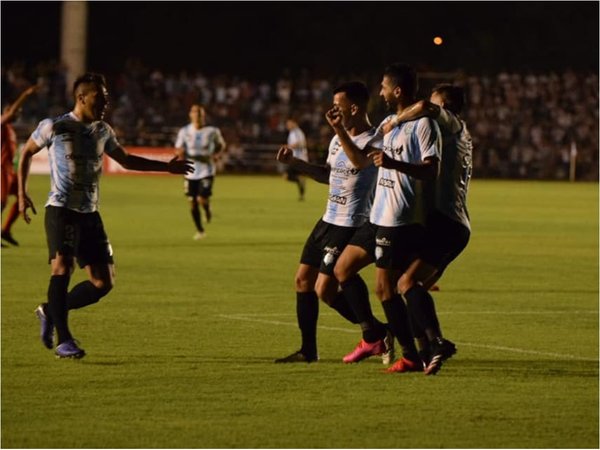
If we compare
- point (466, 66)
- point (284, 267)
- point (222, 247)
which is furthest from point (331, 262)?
point (466, 66)

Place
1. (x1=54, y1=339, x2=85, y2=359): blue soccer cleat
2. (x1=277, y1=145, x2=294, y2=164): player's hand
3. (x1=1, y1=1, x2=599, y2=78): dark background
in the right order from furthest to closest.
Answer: (x1=1, y1=1, x2=599, y2=78): dark background → (x1=54, y1=339, x2=85, y2=359): blue soccer cleat → (x1=277, y1=145, x2=294, y2=164): player's hand

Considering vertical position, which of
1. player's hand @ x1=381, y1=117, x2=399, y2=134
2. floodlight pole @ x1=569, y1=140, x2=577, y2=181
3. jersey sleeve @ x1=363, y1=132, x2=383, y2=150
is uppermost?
player's hand @ x1=381, y1=117, x2=399, y2=134

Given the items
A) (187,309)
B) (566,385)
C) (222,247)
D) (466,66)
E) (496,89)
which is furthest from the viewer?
(466,66)

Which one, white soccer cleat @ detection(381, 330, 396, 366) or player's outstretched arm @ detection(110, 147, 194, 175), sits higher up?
player's outstretched arm @ detection(110, 147, 194, 175)

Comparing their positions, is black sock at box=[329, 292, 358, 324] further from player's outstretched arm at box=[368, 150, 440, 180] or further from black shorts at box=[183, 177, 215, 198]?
black shorts at box=[183, 177, 215, 198]

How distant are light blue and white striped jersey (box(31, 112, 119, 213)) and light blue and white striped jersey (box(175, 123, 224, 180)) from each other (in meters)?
14.4

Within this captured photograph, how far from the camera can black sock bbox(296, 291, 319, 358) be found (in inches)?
461

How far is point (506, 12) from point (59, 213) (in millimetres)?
55108

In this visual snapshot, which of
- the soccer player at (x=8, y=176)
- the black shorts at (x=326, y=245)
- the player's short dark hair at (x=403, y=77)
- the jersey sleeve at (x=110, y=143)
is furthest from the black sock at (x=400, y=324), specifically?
the soccer player at (x=8, y=176)

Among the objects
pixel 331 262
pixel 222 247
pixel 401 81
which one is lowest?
pixel 222 247

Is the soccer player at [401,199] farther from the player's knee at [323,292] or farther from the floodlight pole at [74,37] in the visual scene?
the floodlight pole at [74,37]

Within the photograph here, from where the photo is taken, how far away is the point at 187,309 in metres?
15.3

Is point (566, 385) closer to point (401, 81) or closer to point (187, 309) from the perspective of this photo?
point (401, 81)

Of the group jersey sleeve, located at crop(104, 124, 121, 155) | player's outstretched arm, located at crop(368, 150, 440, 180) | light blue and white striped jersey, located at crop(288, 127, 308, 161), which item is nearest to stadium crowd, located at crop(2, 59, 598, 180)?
light blue and white striped jersey, located at crop(288, 127, 308, 161)
